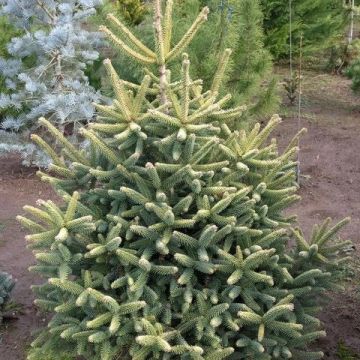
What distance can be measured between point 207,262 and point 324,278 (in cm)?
84

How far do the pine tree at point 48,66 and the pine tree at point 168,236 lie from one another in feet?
11.2

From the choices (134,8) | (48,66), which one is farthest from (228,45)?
(134,8)

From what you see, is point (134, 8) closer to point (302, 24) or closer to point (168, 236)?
point (302, 24)

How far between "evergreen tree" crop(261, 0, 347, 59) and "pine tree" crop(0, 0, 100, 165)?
4.98 meters

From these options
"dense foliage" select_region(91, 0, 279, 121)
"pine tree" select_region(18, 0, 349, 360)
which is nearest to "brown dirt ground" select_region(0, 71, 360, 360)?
"pine tree" select_region(18, 0, 349, 360)

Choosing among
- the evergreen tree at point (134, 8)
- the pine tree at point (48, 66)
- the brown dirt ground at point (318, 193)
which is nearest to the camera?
the brown dirt ground at point (318, 193)

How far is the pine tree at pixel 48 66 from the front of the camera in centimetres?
672

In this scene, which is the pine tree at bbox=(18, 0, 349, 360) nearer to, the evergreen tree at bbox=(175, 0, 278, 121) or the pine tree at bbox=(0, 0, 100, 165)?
the evergreen tree at bbox=(175, 0, 278, 121)

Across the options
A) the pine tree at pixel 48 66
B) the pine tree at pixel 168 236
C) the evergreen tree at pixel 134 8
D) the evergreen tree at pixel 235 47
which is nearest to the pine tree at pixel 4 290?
the pine tree at pixel 168 236

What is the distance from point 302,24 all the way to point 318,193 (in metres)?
5.45

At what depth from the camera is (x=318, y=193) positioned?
681 cm

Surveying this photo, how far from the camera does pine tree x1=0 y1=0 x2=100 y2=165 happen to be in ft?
22.0

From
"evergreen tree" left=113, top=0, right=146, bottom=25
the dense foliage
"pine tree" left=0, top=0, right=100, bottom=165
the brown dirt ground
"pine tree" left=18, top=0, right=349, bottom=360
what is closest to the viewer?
"pine tree" left=18, top=0, right=349, bottom=360

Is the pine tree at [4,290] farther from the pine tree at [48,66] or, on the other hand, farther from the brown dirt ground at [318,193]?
the pine tree at [48,66]
